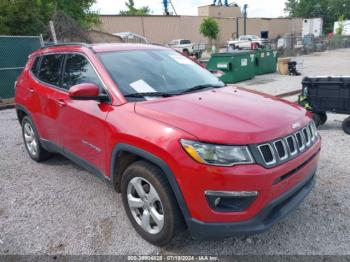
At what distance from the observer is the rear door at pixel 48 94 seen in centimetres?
391

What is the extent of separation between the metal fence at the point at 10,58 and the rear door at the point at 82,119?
768 cm

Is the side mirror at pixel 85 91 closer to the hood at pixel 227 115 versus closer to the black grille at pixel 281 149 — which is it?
the hood at pixel 227 115

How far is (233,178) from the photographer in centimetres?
221

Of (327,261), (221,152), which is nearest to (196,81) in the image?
(221,152)

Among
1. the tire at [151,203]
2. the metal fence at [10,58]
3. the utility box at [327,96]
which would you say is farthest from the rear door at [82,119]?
the metal fence at [10,58]

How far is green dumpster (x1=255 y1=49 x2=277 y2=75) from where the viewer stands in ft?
49.6

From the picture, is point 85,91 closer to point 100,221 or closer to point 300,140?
point 100,221

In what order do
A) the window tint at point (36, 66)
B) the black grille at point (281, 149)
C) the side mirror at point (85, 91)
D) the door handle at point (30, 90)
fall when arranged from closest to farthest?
the black grille at point (281, 149) → the side mirror at point (85, 91) → the door handle at point (30, 90) → the window tint at point (36, 66)

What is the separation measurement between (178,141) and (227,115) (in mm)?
508

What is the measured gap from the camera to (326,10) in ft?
234

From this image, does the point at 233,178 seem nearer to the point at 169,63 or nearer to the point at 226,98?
the point at 226,98

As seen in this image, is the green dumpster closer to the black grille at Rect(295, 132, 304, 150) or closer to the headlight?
the black grille at Rect(295, 132, 304, 150)

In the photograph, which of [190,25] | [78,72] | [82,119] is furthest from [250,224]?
[190,25]

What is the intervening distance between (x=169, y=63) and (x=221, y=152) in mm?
1740
